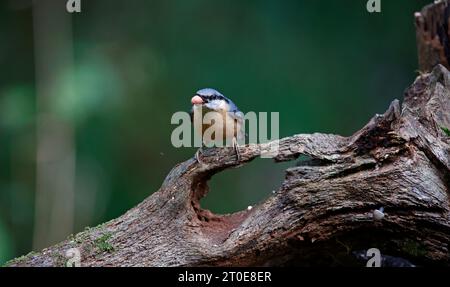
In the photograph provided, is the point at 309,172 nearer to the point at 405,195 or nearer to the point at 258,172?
the point at 405,195

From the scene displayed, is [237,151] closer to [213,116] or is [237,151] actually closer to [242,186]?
[213,116]

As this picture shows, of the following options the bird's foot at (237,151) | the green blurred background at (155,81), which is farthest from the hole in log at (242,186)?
the bird's foot at (237,151)

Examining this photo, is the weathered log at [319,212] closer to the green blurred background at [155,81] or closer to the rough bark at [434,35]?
the rough bark at [434,35]

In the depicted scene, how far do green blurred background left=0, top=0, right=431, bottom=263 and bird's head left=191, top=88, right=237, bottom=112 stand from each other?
153cm

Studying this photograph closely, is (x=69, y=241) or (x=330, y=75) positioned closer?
(x=69, y=241)

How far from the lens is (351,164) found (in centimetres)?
204

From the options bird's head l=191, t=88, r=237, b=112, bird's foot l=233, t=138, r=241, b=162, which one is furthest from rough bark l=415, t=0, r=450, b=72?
bird's foot l=233, t=138, r=241, b=162

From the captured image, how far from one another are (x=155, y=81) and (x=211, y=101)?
1.95m

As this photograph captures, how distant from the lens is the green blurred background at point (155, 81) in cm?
381

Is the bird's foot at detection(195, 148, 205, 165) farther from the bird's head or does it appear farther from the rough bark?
the rough bark

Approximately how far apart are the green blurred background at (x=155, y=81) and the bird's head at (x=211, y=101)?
153cm

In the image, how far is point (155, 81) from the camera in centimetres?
416
